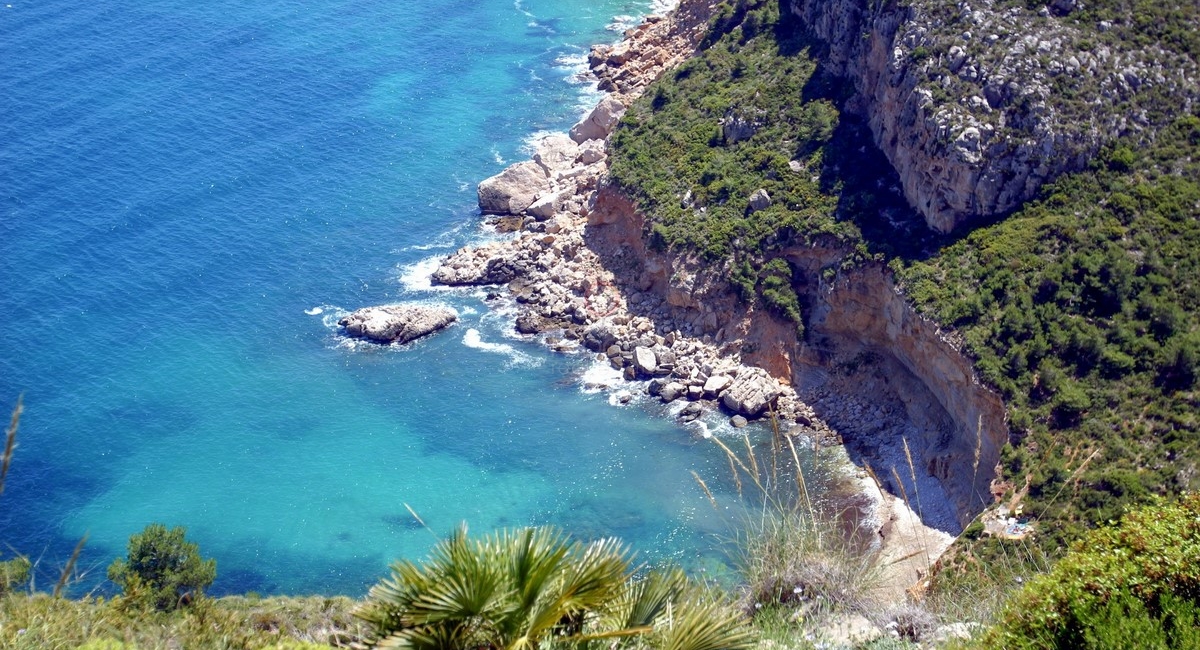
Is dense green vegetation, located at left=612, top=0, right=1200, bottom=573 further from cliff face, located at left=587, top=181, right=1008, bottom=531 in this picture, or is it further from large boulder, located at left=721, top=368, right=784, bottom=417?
large boulder, located at left=721, top=368, right=784, bottom=417

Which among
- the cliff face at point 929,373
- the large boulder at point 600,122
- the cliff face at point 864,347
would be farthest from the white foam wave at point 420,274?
the cliff face at point 929,373

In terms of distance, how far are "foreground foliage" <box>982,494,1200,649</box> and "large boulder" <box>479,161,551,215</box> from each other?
1713 inches

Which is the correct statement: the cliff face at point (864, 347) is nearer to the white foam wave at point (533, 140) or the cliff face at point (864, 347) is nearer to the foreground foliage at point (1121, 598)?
the white foam wave at point (533, 140)

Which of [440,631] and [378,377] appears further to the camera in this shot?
[378,377]

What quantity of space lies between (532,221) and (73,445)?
23.4 meters

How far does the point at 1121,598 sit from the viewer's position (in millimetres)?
14891

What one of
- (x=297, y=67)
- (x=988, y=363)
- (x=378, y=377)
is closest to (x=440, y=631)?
(x=988, y=363)

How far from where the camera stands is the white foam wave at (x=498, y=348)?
47.7m

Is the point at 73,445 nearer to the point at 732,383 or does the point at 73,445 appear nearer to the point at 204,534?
the point at 204,534

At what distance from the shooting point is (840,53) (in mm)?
50938

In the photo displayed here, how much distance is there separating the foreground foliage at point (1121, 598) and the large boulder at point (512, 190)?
143 ft

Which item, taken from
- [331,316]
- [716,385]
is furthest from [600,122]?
[716,385]

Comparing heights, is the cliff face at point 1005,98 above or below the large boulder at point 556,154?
above

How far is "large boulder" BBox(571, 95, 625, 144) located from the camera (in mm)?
60147
